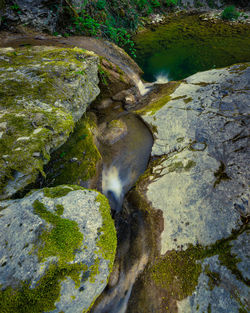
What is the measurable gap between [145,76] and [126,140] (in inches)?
231

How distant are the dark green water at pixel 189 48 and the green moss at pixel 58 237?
9423mm

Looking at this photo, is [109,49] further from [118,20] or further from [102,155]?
[102,155]

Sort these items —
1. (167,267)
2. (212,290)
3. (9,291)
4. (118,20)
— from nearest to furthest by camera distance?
1. (9,291)
2. (212,290)
3. (167,267)
4. (118,20)

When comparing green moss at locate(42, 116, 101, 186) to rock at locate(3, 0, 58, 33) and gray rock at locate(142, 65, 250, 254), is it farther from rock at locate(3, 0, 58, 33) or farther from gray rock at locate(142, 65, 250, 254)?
rock at locate(3, 0, 58, 33)

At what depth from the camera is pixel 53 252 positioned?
2418 mm

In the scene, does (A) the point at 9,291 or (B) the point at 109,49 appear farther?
(B) the point at 109,49

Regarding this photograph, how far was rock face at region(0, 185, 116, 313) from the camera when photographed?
7.08 feet

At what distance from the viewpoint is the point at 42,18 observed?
7.59 m

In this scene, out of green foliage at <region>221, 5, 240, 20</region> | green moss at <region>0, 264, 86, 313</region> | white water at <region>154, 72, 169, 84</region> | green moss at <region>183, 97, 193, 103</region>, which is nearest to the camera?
green moss at <region>0, 264, 86, 313</region>

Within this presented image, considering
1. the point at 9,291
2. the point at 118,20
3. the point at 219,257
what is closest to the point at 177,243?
the point at 219,257

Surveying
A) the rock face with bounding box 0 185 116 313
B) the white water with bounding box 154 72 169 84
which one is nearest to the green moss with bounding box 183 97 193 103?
the white water with bounding box 154 72 169 84

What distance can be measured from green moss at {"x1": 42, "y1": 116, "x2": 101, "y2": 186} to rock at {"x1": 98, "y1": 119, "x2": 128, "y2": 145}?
25.7 inches

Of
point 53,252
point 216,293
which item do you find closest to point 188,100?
point 216,293

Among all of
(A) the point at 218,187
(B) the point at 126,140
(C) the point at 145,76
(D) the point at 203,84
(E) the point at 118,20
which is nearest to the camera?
(A) the point at 218,187
